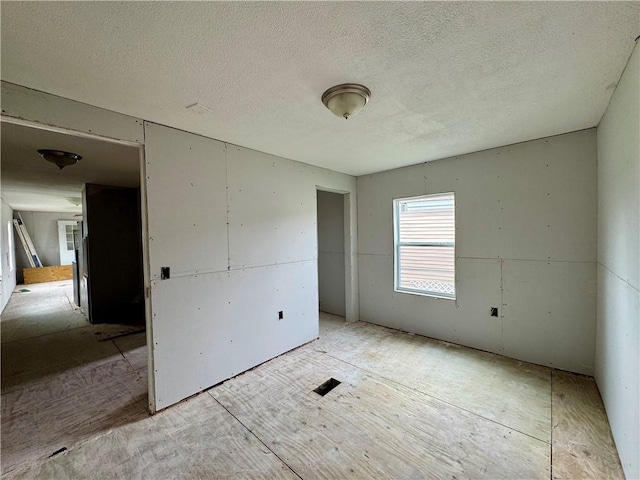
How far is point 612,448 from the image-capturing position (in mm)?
1758

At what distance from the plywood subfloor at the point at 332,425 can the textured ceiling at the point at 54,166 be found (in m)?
2.39

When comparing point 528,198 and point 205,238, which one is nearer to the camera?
point 205,238

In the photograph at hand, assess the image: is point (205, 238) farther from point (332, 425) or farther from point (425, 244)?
point (425, 244)

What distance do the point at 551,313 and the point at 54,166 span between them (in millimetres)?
6160

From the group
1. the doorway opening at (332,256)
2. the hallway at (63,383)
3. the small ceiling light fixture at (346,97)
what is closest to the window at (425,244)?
the doorway opening at (332,256)

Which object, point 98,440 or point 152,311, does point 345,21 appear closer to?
point 152,311

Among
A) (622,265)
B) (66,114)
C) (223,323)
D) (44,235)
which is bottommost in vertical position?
(223,323)

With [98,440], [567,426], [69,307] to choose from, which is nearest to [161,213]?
[98,440]

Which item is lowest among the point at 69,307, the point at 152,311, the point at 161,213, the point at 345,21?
the point at 69,307

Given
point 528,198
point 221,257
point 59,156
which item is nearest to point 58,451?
point 221,257

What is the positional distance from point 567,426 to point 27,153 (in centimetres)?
564

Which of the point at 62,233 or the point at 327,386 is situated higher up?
the point at 62,233

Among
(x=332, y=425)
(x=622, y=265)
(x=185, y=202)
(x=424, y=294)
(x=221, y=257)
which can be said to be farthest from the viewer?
(x=424, y=294)

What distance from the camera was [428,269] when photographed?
12.4 feet
